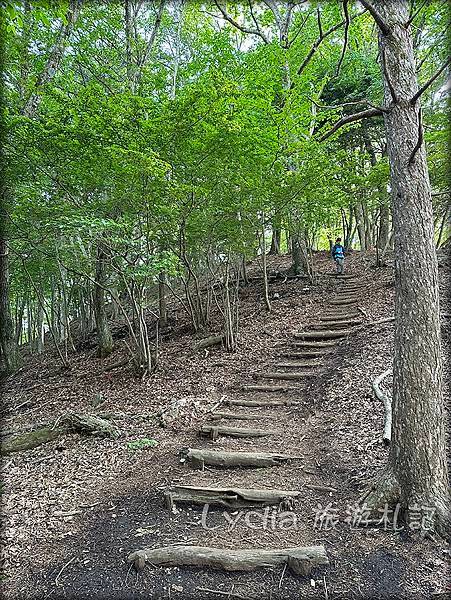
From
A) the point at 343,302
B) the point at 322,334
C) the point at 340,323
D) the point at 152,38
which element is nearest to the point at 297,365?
the point at 322,334

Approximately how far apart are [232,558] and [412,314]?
2542mm

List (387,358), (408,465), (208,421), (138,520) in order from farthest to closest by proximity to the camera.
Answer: (387,358)
(208,421)
(138,520)
(408,465)

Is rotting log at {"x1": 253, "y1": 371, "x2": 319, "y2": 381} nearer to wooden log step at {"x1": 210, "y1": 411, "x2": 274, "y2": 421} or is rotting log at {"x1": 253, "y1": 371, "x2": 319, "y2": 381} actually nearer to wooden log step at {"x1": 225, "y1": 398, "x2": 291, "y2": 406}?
wooden log step at {"x1": 225, "y1": 398, "x2": 291, "y2": 406}

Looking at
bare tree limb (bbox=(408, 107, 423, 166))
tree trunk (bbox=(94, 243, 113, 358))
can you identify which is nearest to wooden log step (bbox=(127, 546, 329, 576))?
bare tree limb (bbox=(408, 107, 423, 166))

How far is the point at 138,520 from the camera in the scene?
3.73 meters

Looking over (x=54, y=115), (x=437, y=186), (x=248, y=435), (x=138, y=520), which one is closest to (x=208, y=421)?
(x=248, y=435)

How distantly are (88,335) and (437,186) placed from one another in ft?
39.3

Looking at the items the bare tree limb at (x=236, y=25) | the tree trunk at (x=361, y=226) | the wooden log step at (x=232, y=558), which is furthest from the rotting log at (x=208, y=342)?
the tree trunk at (x=361, y=226)

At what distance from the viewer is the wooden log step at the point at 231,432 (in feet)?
17.5

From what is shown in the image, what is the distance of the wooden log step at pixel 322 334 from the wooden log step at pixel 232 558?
5878 millimetres

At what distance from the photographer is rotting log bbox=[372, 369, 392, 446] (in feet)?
14.1

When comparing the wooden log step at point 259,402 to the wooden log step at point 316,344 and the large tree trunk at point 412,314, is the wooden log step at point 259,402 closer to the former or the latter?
the wooden log step at point 316,344

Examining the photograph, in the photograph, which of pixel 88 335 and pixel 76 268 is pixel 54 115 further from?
pixel 88 335

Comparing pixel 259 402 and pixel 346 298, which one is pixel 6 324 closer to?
pixel 259 402
